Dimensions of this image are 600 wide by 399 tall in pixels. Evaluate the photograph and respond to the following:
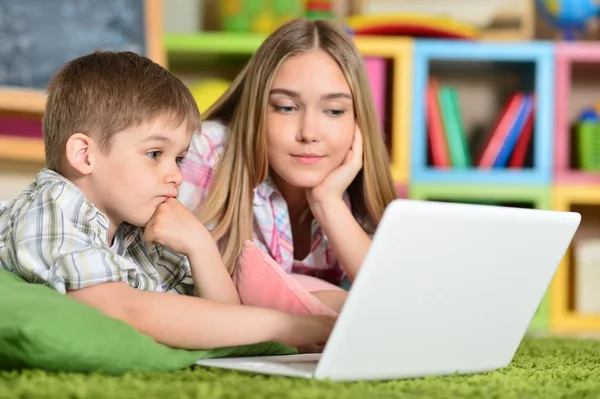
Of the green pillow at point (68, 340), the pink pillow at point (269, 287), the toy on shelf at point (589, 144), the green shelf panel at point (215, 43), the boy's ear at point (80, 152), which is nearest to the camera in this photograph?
the green pillow at point (68, 340)

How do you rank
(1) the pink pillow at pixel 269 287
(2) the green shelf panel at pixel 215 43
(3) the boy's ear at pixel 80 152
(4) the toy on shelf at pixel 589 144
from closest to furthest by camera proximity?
→ (3) the boy's ear at pixel 80 152 → (1) the pink pillow at pixel 269 287 → (2) the green shelf panel at pixel 215 43 → (4) the toy on shelf at pixel 589 144

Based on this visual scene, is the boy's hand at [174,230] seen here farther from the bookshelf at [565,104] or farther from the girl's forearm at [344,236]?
the bookshelf at [565,104]

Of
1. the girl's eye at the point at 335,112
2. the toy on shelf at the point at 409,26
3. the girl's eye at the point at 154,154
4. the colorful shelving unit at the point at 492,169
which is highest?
the toy on shelf at the point at 409,26

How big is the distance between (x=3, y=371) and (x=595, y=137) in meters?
2.23

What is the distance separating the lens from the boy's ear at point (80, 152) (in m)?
1.27

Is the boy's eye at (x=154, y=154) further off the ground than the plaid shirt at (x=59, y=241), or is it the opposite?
the boy's eye at (x=154, y=154)

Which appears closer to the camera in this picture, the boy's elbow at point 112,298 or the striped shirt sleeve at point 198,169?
the boy's elbow at point 112,298

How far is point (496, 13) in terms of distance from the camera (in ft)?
9.46

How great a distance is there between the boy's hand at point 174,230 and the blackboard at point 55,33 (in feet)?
4.56

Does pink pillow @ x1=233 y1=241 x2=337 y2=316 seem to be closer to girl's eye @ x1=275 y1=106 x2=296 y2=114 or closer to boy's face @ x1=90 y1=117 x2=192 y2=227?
boy's face @ x1=90 y1=117 x2=192 y2=227

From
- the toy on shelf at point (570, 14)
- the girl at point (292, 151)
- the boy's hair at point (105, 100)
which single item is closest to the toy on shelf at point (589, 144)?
the toy on shelf at point (570, 14)

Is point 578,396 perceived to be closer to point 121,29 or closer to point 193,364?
point 193,364

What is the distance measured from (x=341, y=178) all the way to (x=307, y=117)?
Answer: 135 millimetres

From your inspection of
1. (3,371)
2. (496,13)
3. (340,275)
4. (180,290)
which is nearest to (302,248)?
(340,275)
